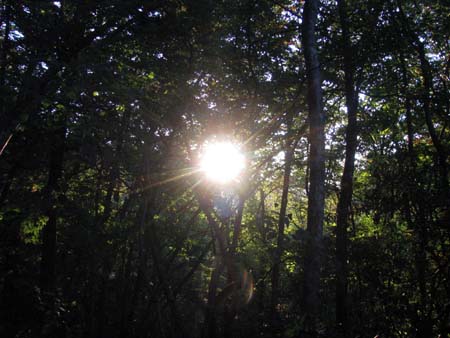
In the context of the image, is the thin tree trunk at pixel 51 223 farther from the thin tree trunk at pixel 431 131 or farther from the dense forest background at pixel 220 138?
the thin tree trunk at pixel 431 131

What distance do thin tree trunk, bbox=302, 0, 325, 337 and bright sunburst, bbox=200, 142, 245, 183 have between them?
2665 mm

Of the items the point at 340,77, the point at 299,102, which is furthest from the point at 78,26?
the point at 340,77

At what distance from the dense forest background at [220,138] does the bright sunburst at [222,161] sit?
0.22 m

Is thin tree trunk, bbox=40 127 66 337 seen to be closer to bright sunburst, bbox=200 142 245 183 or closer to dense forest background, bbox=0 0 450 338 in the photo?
dense forest background, bbox=0 0 450 338

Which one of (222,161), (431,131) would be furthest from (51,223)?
(431,131)

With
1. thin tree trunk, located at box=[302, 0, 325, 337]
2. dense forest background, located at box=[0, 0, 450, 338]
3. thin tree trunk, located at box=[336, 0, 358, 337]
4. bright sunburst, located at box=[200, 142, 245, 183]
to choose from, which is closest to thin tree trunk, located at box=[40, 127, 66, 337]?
dense forest background, located at box=[0, 0, 450, 338]

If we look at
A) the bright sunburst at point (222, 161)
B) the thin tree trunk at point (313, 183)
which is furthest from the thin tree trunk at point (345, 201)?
the bright sunburst at point (222, 161)

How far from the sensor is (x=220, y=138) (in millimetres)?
8828

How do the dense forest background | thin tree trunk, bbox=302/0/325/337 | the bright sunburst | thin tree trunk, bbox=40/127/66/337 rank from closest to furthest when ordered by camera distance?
thin tree trunk, bbox=302/0/325/337 < the dense forest background < thin tree trunk, bbox=40/127/66/337 < the bright sunburst

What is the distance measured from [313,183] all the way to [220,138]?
3286mm

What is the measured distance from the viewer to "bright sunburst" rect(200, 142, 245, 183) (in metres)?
8.29

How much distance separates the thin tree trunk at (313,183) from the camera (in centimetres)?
570

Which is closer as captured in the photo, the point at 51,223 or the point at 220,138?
the point at 220,138

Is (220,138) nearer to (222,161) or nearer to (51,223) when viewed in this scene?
(222,161)
